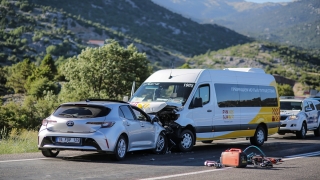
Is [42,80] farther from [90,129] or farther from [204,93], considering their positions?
[90,129]

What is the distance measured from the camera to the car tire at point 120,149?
12914mm

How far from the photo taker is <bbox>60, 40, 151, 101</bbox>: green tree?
7667 centimetres

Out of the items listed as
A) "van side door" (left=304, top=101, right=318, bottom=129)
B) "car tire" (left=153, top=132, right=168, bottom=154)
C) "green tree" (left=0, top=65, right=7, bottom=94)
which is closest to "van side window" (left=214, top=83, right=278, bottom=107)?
"car tire" (left=153, top=132, right=168, bottom=154)

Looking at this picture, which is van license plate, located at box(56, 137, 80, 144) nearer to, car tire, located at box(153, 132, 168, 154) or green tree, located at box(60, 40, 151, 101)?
car tire, located at box(153, 132, 168, 154)

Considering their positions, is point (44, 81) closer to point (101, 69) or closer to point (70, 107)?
point (101, 69)

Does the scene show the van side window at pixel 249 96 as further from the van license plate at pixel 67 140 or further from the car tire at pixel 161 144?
the van license plate at pixel 67 140

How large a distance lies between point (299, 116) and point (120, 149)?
44.9 feet

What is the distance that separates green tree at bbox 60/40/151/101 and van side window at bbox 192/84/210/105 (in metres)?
56.7

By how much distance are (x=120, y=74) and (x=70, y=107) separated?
6527cm

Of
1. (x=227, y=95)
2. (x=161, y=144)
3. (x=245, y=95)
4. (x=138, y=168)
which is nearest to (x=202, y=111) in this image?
(x=227, y=95)

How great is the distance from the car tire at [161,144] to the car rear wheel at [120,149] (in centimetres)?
193

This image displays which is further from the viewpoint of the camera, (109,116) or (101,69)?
(101,69)

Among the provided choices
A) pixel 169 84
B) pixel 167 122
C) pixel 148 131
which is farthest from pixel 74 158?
pixel 169 84

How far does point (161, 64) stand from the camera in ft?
559
